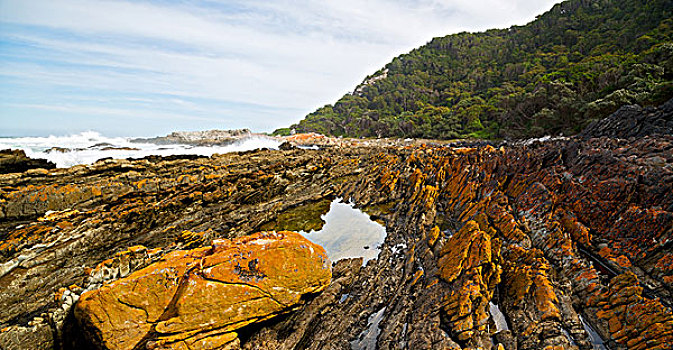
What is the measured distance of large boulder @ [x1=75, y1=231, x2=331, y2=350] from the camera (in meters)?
5.09

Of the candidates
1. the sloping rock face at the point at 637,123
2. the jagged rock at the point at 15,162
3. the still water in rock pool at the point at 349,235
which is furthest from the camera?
the sloping rock face at the point at 637,123

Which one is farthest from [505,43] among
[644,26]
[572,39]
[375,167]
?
[375,167]

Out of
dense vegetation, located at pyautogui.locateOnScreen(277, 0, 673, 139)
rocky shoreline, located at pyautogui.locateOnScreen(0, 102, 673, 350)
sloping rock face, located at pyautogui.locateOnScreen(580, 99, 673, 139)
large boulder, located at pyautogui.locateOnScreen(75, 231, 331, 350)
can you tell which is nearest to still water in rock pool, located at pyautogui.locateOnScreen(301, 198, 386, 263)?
rocky shoreline, located at pyautogui.locateOnScreen(0, 102, 673, 350)

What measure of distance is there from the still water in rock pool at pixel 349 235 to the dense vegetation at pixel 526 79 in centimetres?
3124

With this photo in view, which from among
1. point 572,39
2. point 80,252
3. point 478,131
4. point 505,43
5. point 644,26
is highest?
point 505,43

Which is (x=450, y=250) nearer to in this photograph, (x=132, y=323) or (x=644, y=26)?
(x=132, y=323)

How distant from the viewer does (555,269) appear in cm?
810

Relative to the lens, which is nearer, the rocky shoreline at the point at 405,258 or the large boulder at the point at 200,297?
the large boulder at the point at 200,297

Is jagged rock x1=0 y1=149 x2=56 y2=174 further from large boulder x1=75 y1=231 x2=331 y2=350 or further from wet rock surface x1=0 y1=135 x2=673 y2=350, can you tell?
large boulder x1=75 y1=231 x2=331 y2=350

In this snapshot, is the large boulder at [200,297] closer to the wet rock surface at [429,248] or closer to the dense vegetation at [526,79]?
the wet rock surface at [429,248]

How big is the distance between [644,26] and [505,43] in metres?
40.8

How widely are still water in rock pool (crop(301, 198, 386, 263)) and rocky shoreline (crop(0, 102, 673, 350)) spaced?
0.67 m

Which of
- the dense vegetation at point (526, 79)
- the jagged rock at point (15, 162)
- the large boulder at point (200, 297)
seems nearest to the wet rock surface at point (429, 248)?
the large boulder at point (200, 297)

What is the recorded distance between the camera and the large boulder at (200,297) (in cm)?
509
